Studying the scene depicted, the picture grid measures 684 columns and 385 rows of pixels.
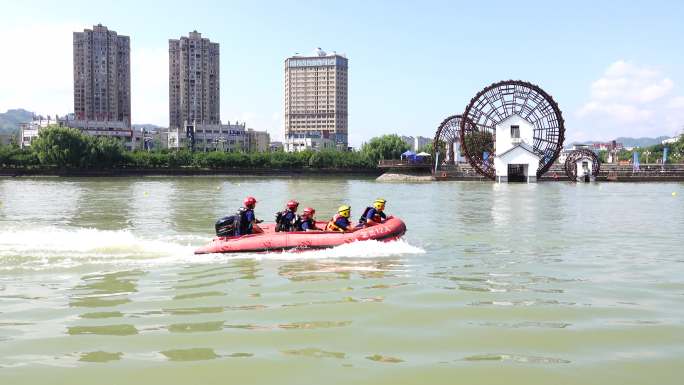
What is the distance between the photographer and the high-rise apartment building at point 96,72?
161 m

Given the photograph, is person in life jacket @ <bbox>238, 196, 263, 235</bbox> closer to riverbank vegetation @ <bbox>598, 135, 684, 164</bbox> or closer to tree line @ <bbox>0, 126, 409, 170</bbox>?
tree line @ <bbox>0, 126, 409, 170</bbox>

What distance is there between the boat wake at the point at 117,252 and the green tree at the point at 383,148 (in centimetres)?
9638

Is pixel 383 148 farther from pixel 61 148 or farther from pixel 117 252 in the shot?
pixel 117 252

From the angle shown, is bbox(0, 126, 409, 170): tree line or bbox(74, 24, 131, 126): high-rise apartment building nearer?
bbox(0, 126, 409, 170): tree line

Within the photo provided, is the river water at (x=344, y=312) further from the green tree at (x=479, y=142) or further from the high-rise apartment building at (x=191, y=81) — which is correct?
the high-rise apartment building at (x=191, y=81)

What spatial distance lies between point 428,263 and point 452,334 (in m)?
6.19

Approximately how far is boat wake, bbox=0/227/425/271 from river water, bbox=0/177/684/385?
6 centimetres

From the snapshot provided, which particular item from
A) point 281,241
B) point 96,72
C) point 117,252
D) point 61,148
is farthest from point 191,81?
point 281,241

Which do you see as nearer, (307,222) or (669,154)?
(307,222)

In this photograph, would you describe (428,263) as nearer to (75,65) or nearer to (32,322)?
(32,322)

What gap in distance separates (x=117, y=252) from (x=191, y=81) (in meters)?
168

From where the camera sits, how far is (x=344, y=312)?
32.0ft

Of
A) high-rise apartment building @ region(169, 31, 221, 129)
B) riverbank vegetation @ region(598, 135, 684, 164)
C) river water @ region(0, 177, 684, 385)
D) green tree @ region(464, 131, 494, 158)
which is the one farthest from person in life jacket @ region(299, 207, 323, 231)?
high-rise apartment building @ region(169, 31, 221, 129)

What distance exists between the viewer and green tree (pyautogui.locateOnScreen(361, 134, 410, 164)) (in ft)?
376
